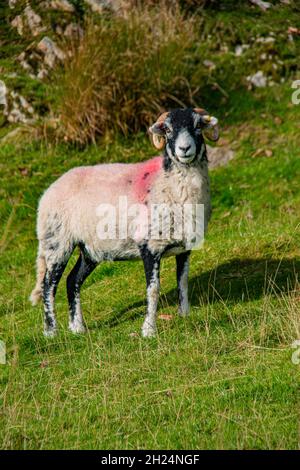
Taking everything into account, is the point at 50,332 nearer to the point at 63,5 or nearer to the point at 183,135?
the point at 183,135

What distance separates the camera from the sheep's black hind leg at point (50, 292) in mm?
9742

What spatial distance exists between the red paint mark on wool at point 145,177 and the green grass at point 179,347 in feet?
4.11

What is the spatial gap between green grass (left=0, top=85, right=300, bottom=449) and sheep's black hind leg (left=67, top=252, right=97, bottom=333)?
5.9 inches

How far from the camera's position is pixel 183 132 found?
9.16 meters

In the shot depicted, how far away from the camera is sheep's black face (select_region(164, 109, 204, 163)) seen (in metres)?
9.08

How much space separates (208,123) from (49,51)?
7897mm

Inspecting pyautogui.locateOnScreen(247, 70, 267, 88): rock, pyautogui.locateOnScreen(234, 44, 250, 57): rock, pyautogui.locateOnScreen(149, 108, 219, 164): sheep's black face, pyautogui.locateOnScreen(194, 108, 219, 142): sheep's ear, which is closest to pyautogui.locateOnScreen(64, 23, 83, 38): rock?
pyautogui.locateOnScreen(234, 44, 250, 57): rock

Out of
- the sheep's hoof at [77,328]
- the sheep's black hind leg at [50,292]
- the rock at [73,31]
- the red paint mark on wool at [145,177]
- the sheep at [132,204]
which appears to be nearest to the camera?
the sheep at [132,204]

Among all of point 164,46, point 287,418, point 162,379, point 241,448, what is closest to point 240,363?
point 162,379

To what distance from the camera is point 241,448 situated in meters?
6.21

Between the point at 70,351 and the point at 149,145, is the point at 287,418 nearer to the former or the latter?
the point at 70,351

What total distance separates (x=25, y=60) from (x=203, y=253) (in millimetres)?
6938

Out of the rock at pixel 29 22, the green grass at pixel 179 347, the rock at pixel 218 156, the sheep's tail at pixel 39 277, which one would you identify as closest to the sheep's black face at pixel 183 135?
the green grass at pixel 179 347

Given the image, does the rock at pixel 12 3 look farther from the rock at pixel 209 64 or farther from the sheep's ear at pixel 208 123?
the sheep's ear at pixel 208 123
